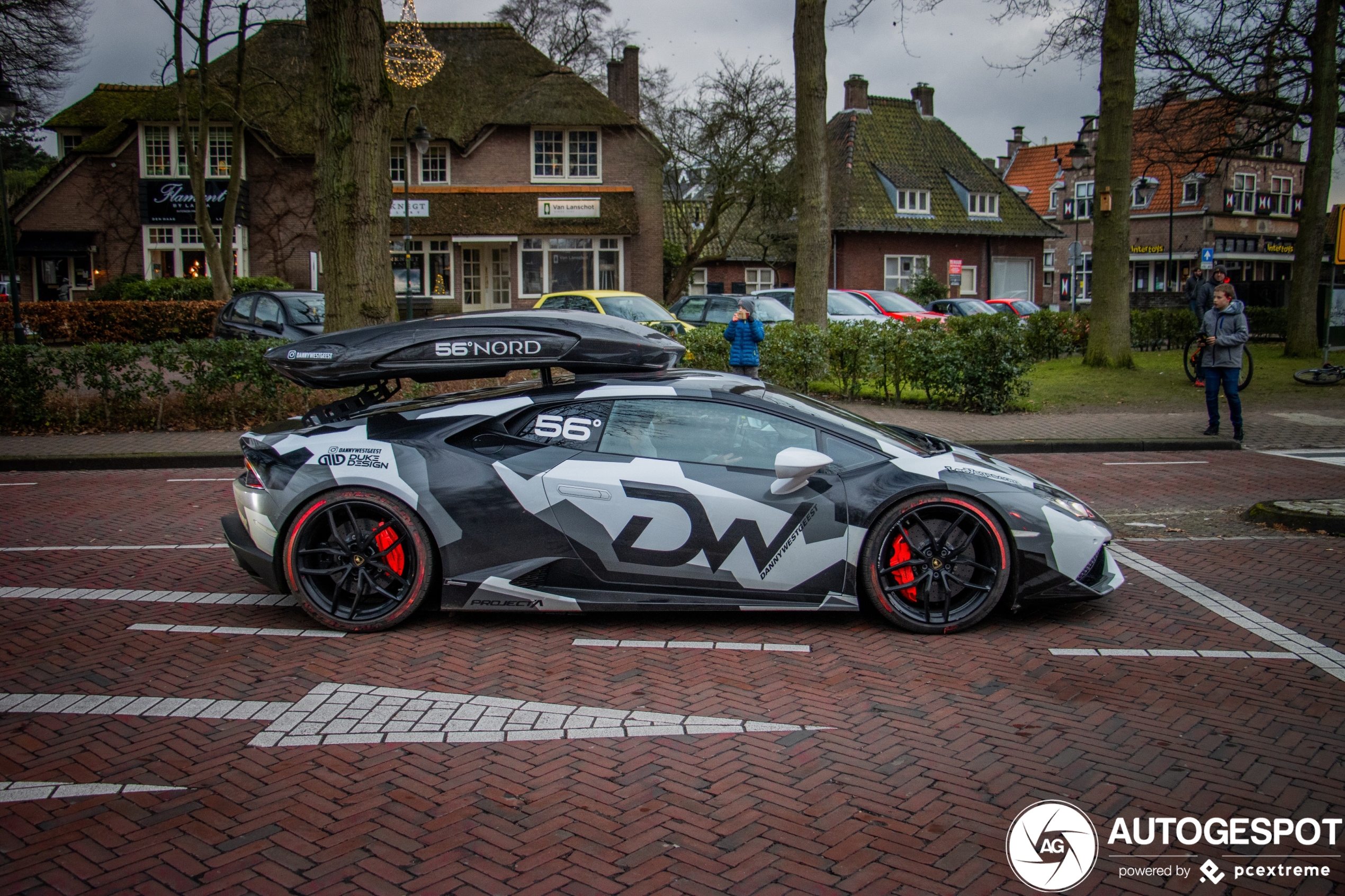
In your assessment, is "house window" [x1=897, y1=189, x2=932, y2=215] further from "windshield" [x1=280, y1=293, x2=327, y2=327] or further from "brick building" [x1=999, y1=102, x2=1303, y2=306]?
"windshield" [x1=280, y1=293, x2=327, y2=327]

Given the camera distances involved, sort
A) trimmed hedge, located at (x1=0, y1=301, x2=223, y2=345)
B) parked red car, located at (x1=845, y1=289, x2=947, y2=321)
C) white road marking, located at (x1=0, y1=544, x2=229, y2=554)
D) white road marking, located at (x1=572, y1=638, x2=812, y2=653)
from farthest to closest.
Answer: trimmed hedge, located at (x1=0, y1=301, x2=223, y2=345), parked red car, located at (x1=845, y1=289, x2=947, y2=321), white road marking, located at (x1=0, y1=544, x2=229, y2=554), white road marking, located at (x1=572, y1=638, x2=812, y2=653)

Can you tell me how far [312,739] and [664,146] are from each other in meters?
36.1

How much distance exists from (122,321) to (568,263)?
15.4 metres

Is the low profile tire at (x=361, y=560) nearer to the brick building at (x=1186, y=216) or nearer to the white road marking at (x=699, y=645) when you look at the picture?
the white road marking at (x=699, y=645)

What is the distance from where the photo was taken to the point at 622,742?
403 cm

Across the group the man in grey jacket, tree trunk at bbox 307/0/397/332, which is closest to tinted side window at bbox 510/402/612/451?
tree trunk at bbox 307/0/397/332

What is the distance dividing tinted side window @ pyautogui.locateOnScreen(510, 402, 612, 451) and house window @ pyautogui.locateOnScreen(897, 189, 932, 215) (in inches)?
1672

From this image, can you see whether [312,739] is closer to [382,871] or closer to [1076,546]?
[382,871]

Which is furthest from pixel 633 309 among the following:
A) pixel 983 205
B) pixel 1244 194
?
pixel 1244 194

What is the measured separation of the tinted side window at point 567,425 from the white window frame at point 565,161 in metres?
33.0

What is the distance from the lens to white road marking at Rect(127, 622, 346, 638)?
537 centimetres

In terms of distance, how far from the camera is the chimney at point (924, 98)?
162 ft

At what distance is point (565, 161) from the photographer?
3697 cm

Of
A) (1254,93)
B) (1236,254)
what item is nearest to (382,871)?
(1254,93)
